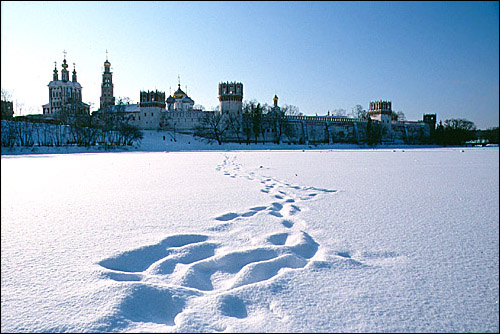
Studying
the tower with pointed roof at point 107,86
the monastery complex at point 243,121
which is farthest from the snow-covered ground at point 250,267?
the tower with pointed roof at point 107,86

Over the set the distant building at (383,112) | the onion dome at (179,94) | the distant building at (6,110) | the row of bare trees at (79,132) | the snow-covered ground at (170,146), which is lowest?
the snow-covered ground at (170,146)

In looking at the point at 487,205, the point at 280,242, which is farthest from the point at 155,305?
the point at 487,205

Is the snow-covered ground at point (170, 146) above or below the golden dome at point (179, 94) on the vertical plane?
below

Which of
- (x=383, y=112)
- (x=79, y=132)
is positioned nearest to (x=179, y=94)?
(x=79, y=132)

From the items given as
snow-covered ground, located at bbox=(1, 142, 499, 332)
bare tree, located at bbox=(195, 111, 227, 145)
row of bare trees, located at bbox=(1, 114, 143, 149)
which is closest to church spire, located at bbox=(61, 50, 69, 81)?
row of bare trees, located at bbox=(1, 114, 143, 149)

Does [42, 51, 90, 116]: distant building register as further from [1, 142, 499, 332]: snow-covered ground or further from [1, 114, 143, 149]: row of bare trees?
[1, 142, 499, 332]: snow-covered ground

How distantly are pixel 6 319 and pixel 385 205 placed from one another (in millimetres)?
4247

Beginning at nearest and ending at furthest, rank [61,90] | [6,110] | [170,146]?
[6,110] → [170,146] → [61,90]

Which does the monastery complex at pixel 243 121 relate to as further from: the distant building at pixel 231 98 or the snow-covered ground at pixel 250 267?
the snow-covered ground at pixel 250 267

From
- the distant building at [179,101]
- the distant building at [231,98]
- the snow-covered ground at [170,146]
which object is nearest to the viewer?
the snow-covered ground at [170,146]

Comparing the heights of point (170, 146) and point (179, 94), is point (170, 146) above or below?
below

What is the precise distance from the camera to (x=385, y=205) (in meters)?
4.60

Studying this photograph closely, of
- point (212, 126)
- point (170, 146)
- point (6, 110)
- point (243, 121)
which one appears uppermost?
point (243, 121)

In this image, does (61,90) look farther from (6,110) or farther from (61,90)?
(6,110)
